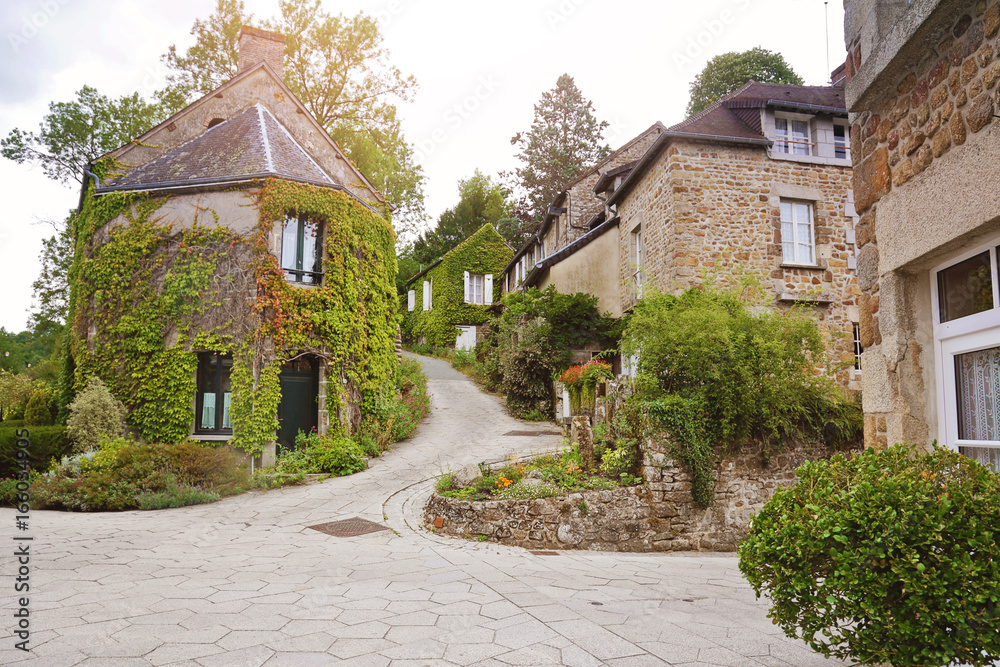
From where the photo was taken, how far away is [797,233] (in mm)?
13414

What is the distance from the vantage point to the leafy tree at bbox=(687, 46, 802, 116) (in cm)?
3045

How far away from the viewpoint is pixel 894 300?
150 inches

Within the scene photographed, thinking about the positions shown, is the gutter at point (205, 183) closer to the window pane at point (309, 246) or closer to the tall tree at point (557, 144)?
the window pane at point (309, 246)

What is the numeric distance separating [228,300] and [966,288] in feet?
41.1

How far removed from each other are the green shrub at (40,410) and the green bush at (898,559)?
15.9 meters

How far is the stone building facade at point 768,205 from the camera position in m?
12.9

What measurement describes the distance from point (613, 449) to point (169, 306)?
9.87m

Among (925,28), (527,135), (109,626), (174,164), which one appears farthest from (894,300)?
(527,135)

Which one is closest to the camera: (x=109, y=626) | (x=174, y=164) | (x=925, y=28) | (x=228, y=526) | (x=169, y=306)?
(x=925, y=28)

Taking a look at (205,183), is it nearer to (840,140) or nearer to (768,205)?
(768,205)

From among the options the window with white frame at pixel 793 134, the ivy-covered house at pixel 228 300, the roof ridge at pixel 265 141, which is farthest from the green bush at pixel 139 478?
the window with white frame at pixel 793 134

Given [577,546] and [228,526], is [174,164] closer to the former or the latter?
[228,526]

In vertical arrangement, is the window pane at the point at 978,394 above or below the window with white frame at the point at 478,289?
below

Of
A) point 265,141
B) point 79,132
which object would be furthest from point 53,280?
point 265,141
